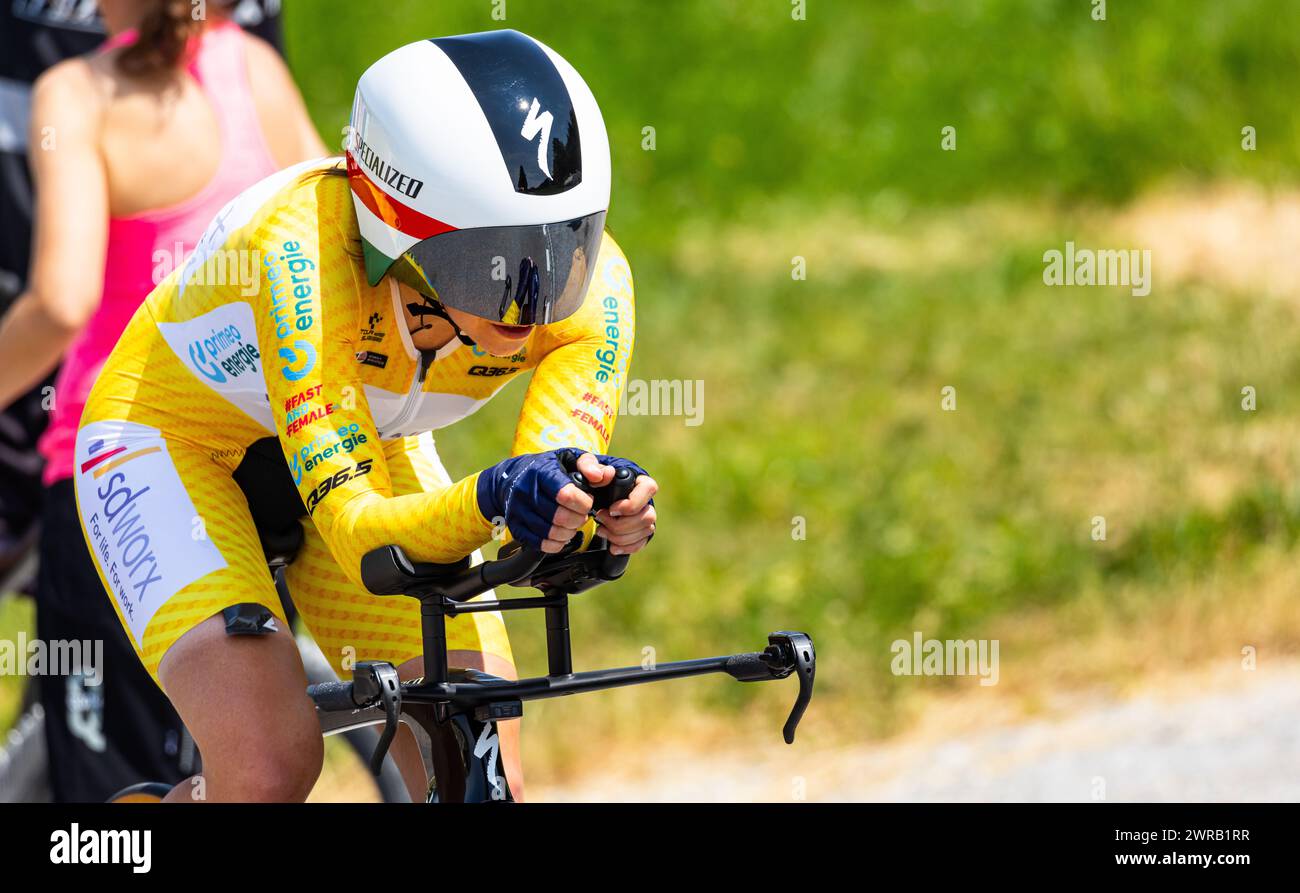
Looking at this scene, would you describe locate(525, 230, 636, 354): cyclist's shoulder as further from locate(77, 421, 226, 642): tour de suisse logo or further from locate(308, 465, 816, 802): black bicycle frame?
locate(77, 421, 226, 642): tour de suisse logo

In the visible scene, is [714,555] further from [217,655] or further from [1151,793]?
[217,655]

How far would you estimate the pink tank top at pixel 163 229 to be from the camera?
509 cm

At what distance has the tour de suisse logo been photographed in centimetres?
385

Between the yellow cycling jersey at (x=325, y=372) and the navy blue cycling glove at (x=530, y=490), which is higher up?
the yellow cycling jersey at (x=325, y=372)

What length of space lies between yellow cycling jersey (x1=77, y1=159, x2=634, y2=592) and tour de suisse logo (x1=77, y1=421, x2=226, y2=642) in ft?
0.03

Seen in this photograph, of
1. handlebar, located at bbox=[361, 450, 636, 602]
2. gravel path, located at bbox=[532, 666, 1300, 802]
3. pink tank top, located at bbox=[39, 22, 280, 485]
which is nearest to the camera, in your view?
handlebar, located at bbox=[361, 450, 636, 602]

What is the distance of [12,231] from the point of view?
21.9 feet

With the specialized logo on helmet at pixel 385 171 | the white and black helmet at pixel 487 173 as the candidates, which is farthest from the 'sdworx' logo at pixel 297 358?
the specialized logo on helmet at pixel 385 171

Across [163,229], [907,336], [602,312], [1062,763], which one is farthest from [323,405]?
[907,336]

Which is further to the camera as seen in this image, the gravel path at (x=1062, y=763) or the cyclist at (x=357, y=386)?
the gravel path at (x=1062, y=763)

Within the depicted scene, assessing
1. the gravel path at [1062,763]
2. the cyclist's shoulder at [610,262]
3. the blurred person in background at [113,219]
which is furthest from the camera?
the gravel path at [1062,763]

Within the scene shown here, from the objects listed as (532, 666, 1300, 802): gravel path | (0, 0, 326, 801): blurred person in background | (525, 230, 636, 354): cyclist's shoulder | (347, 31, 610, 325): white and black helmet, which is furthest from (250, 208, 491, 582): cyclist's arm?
(532, 666, 1300, 802): gravel path

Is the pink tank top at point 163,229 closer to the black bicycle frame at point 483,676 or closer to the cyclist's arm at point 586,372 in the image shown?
the cyclist's arm at point 586,372

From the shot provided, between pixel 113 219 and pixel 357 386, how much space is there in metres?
1.79
